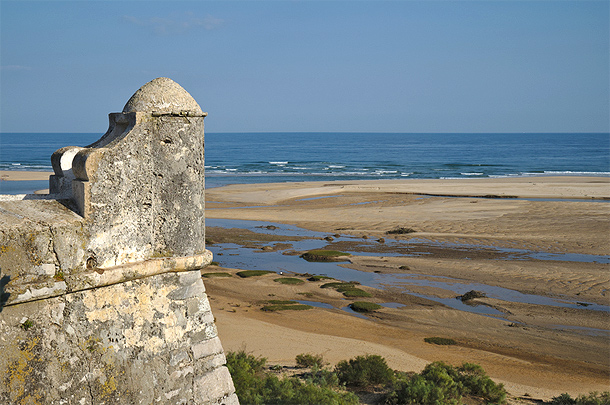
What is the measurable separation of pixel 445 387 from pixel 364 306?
5.41 meters

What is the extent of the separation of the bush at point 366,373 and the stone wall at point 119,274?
525 cm

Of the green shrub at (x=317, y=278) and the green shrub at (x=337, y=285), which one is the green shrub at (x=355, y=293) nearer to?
the green shrub at (x=337, y=285)

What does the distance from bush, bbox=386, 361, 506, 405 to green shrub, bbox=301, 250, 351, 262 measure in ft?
32.3

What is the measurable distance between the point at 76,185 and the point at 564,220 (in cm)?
2632

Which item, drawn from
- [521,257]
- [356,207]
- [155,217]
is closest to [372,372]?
[155,217]

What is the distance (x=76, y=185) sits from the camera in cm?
345

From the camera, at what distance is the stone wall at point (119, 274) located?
3.11 meters

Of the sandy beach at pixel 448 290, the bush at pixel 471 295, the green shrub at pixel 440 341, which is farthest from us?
the bush at pixel 471 295

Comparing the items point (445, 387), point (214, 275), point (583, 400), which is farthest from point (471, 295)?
point (214, 275)

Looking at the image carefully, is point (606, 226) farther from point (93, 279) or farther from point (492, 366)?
point (93, 279)

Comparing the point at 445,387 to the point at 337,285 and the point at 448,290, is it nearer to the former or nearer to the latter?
the point at 448,290

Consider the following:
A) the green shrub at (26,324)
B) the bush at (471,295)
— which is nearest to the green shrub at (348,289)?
the bush at (471,295)

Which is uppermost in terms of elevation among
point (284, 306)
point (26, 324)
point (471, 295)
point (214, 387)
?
point (26, 324)

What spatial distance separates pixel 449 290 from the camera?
15.3 m
